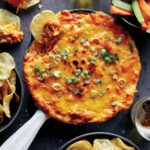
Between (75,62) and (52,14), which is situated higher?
(52,14)

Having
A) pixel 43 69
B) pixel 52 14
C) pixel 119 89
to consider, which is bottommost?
pixel 119 89

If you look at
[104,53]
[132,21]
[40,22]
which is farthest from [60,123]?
[132,21]

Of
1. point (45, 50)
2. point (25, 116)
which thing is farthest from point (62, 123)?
point (45, 50)

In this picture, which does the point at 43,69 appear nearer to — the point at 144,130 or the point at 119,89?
the point at 119,89

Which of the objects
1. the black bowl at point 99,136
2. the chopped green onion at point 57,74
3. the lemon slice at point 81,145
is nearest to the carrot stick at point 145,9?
the chopped green onion at point 57,74

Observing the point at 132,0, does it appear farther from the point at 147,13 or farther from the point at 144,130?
the point at 144,130

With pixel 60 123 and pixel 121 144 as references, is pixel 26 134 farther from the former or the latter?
pixel 121 144

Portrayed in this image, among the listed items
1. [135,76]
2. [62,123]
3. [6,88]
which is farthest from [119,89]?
[6,88]
